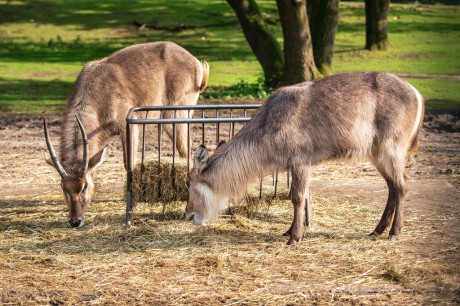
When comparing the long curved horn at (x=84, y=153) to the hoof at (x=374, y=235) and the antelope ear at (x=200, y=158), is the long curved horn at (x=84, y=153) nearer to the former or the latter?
the antelope ear at (x=200, y=158)

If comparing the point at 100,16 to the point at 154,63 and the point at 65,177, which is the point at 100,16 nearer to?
the point at 154,63

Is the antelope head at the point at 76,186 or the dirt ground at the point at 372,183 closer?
the dirt ground at the point at 372,183

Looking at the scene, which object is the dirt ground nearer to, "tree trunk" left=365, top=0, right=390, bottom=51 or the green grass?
the green grass

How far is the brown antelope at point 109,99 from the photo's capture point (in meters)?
7.71

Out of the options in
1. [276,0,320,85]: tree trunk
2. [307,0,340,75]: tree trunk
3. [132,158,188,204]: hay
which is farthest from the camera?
[307,0,340,75]: tree trunk

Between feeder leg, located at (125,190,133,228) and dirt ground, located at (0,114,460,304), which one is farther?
feeder leg, located at (125,190,133,228)

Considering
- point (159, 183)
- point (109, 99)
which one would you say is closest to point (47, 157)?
point (109, 99)

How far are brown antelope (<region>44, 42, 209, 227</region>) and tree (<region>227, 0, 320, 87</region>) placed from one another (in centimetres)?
586

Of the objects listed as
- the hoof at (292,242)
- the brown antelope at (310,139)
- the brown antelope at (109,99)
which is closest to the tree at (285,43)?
the brown antelope at (109,99)

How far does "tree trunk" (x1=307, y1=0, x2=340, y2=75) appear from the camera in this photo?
658 inches

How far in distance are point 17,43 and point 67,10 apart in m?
4.12

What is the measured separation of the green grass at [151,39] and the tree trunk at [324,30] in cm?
152

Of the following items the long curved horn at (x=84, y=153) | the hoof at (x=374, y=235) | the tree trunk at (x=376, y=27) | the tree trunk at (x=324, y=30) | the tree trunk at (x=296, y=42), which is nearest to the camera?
the hoof at (x=374, y=235)

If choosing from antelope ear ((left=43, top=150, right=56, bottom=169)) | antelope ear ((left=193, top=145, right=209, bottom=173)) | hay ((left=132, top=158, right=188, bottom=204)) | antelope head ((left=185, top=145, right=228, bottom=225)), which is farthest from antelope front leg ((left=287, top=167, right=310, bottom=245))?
antelope ear ((left=43, top=150, right=56, bottom=169))
